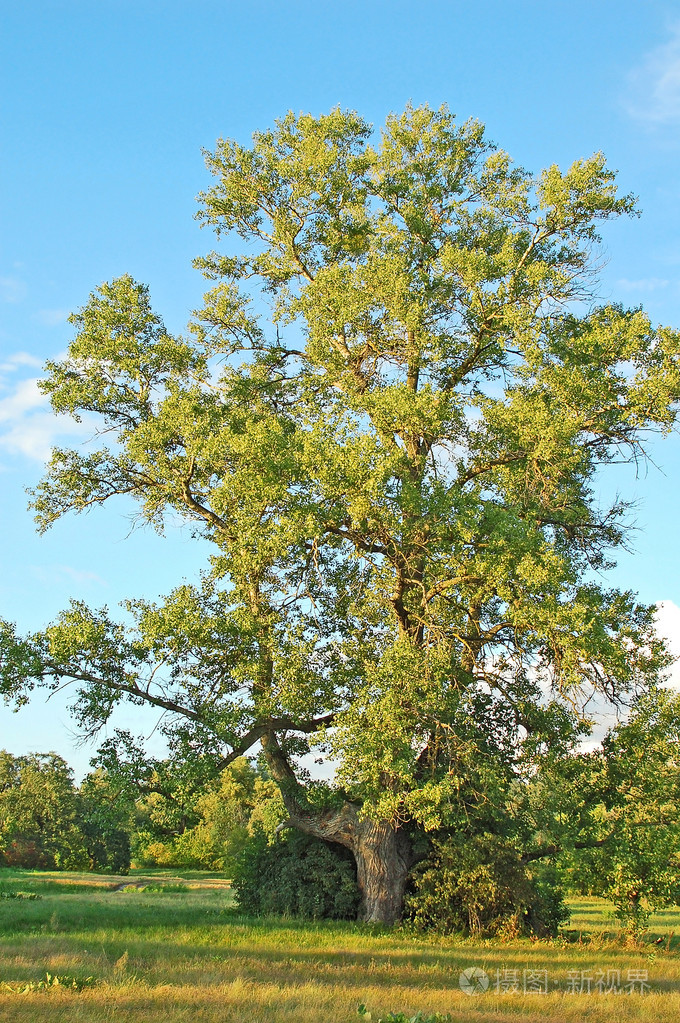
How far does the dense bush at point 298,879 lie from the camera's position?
20453 mm

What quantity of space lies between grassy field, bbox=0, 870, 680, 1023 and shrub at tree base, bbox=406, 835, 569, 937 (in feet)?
2.46

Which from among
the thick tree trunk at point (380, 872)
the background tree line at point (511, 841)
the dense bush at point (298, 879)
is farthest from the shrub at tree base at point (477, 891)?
the dense bush at point (298, 879)

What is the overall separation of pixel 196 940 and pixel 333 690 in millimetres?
5786

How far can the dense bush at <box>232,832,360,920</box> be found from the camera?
20453 mm

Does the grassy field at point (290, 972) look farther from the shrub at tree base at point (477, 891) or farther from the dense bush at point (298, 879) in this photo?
the dense bush at point (298, 879)

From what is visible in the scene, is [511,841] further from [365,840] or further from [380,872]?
[365,840]

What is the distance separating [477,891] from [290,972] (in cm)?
822

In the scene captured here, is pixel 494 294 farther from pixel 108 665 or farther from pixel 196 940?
pixel 196 940

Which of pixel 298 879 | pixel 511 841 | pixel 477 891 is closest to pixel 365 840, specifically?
pixel 298 879

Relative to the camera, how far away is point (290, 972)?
12.8m

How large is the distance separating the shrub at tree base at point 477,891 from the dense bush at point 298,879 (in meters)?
1.73

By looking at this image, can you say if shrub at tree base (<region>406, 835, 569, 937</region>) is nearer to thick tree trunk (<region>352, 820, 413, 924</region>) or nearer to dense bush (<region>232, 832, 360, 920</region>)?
thick tree trunk (<region>352, 820, 413, 924</region>)

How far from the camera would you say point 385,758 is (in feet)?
53.8

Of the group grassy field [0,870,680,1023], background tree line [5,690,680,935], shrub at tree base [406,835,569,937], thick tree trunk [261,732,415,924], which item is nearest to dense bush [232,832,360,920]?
background tree line [5,690,680,935]
